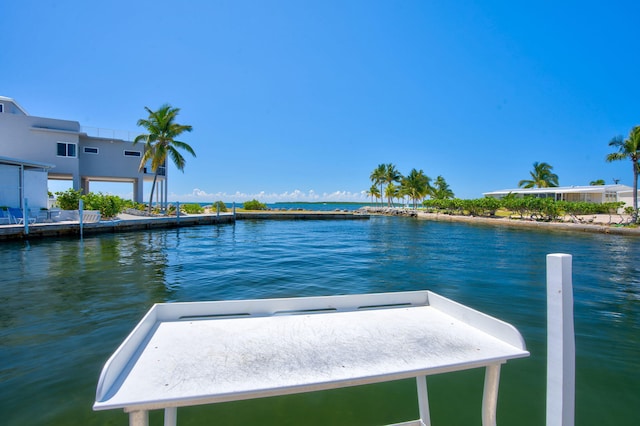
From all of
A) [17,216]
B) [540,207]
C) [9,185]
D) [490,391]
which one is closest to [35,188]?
[9,185]

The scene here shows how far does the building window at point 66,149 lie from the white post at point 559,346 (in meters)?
33.9

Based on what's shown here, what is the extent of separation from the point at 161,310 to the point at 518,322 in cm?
707

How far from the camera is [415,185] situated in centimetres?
6450

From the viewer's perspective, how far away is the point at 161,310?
2766 mm

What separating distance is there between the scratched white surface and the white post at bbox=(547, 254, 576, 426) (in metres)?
0.42

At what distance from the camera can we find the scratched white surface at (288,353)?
5.71ft

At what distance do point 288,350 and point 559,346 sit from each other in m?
1.59

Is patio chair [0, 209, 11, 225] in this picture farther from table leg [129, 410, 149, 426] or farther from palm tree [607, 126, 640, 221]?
palm tree [607, 126, 640, 221]

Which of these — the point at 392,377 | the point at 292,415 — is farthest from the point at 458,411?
Result: the point at 392,377

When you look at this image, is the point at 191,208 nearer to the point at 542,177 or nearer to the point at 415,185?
the point at 415,185

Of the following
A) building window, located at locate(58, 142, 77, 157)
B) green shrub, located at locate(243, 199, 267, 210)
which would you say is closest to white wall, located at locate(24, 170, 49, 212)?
building window, located at locate(58, 142, 77, 157)

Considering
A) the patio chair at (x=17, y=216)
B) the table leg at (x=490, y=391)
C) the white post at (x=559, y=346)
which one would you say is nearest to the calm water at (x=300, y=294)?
the table leg at (x=490, y=391)

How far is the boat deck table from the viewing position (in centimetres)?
172

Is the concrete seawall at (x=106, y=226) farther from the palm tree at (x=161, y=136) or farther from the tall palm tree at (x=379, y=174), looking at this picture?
the tall palm tree at (x=379, y=174)
